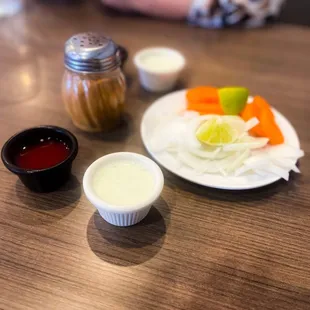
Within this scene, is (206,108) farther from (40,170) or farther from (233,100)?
(40,170)

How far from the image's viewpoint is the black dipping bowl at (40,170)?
33.0 inches

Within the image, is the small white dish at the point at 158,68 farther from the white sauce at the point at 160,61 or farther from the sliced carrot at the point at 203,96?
the sliced carrot at the point at 203,96

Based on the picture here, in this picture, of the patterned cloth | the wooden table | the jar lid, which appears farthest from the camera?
the patterned cloth

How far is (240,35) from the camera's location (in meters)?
1.69

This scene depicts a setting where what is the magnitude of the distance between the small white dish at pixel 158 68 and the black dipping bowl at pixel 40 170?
450 millimetres

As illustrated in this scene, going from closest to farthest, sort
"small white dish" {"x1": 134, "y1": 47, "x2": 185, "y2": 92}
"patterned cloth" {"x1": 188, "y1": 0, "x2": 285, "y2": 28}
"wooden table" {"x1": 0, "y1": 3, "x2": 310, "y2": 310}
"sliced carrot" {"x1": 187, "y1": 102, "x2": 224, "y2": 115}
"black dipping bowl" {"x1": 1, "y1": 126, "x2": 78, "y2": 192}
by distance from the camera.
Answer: "wooden table" {"x1": 0, "y1": 3, "x2": 310, "y2": 310}, "black dipping bowl" {"x1": 1, "y1": 126, "x2": 78, "y2": 192}, "sliced carrot" {"x1": 187, "y1": 102, "x2": 224, "y2": 115}, "small white dish" {"x1": 134, "y1": 47, "x2": 185, "y2": 92}, "patterned cloth" {"x1": 188, "y1": 0, "x2": 285, "y2": 28}

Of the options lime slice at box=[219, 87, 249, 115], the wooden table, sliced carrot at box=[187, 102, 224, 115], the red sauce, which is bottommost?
the wooden table

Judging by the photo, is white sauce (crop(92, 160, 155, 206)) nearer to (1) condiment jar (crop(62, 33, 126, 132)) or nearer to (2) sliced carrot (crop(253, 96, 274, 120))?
(1) condiment jar (crop(62, 33, 126, 132))

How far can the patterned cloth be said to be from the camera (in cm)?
167

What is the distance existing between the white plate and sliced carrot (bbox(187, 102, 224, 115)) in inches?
2.9

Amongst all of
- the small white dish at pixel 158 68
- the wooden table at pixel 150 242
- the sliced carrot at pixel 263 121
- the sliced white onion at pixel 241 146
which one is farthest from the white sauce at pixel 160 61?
the sliced white onion at pixel 241 146

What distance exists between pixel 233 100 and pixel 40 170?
1.76 ft

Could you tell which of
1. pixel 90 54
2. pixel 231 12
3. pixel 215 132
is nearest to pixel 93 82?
pixel 90 54

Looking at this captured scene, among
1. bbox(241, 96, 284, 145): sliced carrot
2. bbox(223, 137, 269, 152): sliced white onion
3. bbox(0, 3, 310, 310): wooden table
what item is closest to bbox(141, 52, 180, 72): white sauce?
bbox(0, 3, 310, 310): wooden table
